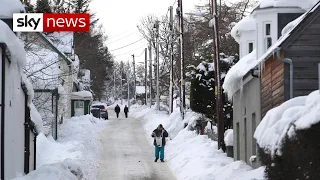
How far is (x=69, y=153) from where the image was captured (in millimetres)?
30172

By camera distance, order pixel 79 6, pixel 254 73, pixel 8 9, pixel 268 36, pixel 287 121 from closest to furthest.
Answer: pixel 287 121
pixel 8 9
pixel 254 73
pixel 268 36
pixel 79 6

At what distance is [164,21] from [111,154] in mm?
38049

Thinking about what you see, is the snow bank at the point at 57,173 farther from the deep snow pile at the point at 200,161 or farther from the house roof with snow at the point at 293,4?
the house roof with snow at the point at 293,4

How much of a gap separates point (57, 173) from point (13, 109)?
79.2 inches

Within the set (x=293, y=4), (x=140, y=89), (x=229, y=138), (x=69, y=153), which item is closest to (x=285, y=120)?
(x=293, y=4)

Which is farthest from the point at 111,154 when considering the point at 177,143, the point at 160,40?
the point at 160,40

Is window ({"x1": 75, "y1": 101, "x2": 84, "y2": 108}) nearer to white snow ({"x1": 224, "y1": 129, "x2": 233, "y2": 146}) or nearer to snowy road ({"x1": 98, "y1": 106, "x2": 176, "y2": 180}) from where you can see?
snowy road ({"x1": 98, "y1": 106, "x2": 176, "y2": 180})

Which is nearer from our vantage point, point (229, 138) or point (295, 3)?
point (295, 3)

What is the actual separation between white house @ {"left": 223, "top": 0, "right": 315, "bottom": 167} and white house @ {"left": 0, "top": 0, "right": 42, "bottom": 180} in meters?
6.67

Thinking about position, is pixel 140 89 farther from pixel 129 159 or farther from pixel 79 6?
pixel 129 159

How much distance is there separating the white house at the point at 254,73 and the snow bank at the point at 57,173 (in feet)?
16.9

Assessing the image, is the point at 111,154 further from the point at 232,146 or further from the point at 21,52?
the point at 21,52

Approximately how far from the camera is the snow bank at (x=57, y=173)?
58.4 ft

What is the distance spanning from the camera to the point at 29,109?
22094mm
